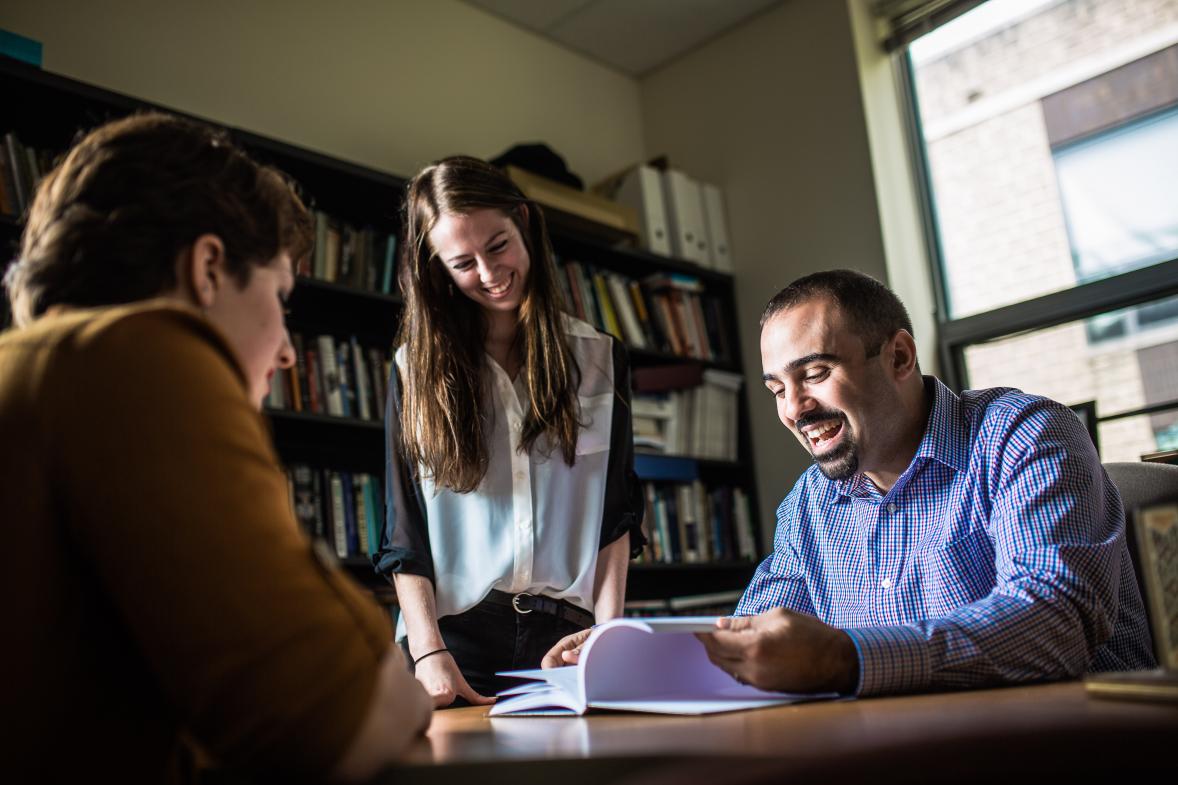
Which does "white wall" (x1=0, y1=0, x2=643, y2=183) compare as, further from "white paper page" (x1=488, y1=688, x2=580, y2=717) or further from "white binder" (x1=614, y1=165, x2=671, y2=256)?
"white paper page" (x1=488, y1=688, x2=580, y2=717)

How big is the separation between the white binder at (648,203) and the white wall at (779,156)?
15.3 inches

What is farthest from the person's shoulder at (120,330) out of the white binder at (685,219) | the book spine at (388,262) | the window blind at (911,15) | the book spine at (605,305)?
the window blind at (911,15)

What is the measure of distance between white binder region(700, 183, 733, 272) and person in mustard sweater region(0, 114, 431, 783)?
3.63 meters

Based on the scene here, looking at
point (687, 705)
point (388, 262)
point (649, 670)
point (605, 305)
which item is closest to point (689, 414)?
point (605, 305)

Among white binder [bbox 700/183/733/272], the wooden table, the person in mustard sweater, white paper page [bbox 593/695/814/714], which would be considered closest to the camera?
the wooden table

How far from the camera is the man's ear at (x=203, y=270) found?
29.9 inches

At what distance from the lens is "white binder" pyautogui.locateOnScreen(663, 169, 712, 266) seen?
401 centimetres

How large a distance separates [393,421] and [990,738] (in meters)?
1.43

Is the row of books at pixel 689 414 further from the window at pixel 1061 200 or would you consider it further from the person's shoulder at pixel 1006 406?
the person's shoulder at pixel 1006 406

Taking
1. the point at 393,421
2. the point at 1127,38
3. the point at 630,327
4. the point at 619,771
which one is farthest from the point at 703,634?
the point at 1127,38

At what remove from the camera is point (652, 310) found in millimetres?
3846

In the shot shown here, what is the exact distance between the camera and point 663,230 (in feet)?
13.1

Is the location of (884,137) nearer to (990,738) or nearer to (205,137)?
(205,137)

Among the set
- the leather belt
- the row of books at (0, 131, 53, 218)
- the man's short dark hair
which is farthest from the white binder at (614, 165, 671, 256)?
the leather belt
